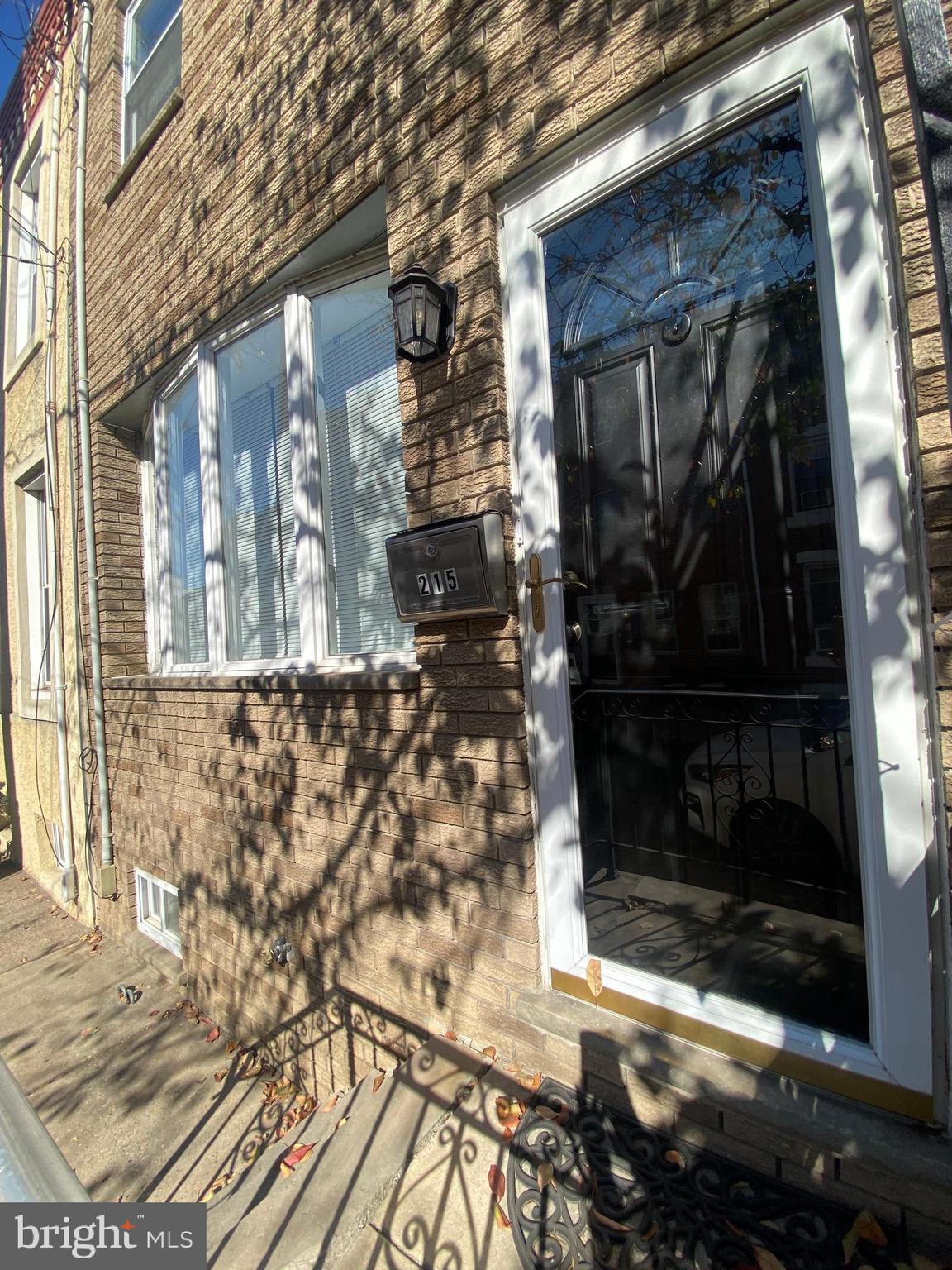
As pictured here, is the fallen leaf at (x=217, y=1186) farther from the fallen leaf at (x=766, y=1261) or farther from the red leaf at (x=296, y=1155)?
the fallen leaf at (x=766, y=1261)

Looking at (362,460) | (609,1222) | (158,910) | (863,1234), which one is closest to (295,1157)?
(609,1222)

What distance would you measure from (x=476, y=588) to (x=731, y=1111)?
5.25ft

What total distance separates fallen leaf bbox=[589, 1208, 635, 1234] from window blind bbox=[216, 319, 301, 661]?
2644 mm

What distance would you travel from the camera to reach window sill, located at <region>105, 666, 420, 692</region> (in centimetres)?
257

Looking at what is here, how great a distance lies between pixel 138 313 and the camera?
4461 millimetres

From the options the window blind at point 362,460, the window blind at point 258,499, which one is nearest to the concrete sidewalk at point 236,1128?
the window blind at point 362,460

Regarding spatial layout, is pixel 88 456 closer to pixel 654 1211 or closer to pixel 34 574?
pixel 34 574

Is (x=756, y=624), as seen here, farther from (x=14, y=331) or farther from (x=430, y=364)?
(x=14, y=331)

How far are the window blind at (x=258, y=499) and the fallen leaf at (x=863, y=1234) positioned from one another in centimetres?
300

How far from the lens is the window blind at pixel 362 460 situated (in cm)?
298

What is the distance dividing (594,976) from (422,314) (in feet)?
7.61

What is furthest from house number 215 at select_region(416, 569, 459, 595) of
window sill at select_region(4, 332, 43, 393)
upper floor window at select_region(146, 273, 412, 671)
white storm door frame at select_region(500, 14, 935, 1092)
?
window sill at select_region(4, 332, 43, 393)

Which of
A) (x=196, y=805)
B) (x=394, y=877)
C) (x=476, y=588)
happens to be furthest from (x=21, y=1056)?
(x=476, y=588)

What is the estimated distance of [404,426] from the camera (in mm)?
2500
